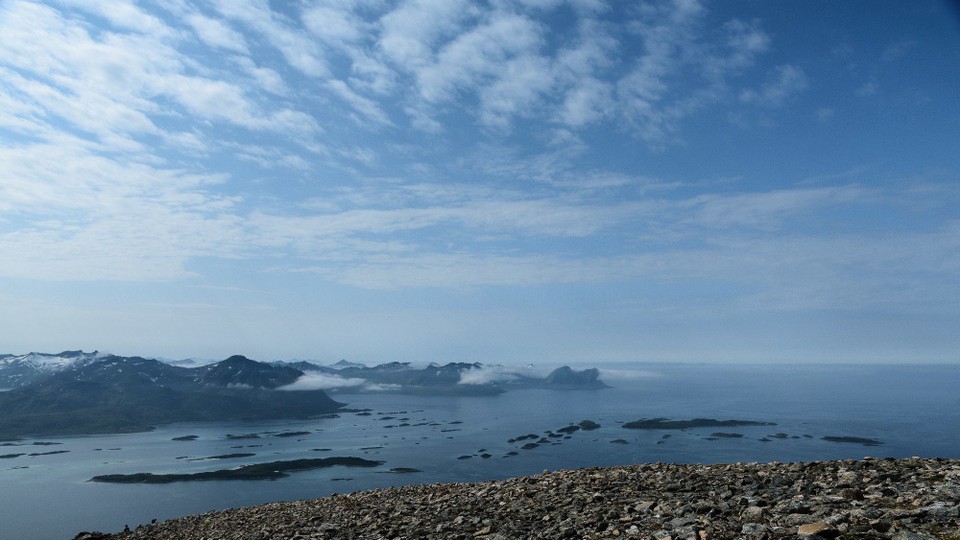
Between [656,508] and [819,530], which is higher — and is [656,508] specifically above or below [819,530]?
below

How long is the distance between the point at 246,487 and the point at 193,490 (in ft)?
40.7

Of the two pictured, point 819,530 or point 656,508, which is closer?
point 819,530

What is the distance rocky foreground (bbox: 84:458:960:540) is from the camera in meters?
10.5

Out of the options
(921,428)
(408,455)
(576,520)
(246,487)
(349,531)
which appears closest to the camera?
(576,520)

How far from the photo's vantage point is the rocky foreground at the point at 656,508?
10.5 meters

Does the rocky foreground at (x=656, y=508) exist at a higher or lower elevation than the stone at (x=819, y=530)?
lower

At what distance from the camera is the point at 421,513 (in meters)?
18.8

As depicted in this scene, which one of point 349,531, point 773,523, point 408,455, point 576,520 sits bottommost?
point 408,455

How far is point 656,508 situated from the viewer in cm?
1412

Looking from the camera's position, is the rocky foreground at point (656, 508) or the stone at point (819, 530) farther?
the rocky foreground at point (656, 508)

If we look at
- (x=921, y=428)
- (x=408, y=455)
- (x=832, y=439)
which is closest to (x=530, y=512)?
(x=408, y=455)

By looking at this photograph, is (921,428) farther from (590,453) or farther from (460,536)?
(460,536)

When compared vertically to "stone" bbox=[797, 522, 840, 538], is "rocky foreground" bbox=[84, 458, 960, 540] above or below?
below

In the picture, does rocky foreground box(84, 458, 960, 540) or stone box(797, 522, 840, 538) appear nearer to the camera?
stone box(797, 522, 840, 538)
